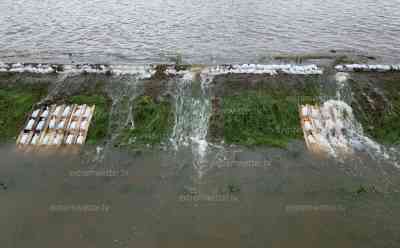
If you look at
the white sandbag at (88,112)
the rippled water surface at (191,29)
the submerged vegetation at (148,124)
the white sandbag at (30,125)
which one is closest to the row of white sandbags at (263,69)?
the rippled water surface at (191,29)

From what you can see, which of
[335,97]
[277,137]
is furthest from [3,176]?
[335,97]

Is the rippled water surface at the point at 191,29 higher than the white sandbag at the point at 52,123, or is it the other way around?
the rippled water surface at the point at 191,29

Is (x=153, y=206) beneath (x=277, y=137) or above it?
beneath

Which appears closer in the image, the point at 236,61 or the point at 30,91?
the point at 30,91

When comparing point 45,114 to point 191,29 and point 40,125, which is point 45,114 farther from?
point 191,29

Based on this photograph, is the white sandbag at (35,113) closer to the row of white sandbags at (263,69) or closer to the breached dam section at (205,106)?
the breached dam section at (205,106)

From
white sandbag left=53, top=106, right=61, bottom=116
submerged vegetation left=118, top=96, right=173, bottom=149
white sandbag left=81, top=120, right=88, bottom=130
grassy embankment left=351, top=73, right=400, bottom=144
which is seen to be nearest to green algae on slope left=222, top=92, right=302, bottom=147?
submerged vegetation left=118, top=96, right=173, bottom=149

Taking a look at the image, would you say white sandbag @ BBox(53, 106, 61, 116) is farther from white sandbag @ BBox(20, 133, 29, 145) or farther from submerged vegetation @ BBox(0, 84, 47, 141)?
white sandbag @ BBox(20, 133, 29, 145)

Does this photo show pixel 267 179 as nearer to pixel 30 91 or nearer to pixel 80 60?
pixel 30 91
